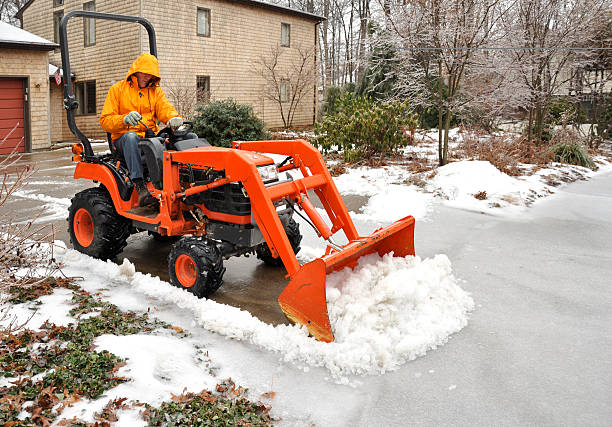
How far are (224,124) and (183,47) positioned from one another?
7082 millimetres

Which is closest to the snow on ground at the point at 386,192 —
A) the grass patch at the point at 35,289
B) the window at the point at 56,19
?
the grass patch at the point at 35,289

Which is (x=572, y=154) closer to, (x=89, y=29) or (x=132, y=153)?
(x=132, y=153)

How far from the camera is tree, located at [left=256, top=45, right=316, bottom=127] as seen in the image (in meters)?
20.3

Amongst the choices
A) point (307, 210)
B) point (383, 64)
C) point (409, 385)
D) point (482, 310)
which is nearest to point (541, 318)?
point (482, 310)

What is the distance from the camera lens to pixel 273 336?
3707 millimetres

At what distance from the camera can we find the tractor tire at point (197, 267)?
14.1 ft

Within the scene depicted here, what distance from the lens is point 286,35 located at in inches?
845

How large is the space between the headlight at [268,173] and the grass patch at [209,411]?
1.91m

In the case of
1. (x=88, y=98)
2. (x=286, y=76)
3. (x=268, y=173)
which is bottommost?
(x=268, y=173)

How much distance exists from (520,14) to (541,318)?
11.2 meters

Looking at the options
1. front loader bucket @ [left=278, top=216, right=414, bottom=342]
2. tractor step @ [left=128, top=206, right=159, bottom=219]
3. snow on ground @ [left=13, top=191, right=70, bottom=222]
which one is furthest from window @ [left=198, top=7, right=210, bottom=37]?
front loader bucket @ [left=278, top=216, right=414, bottom=342]

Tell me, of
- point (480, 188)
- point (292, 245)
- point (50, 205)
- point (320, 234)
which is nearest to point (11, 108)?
point (50, 205)

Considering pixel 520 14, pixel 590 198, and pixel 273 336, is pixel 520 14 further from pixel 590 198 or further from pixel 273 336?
pixel 273 336

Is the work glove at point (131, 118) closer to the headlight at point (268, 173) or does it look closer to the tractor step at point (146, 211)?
the tractor step at point (146, 211)
